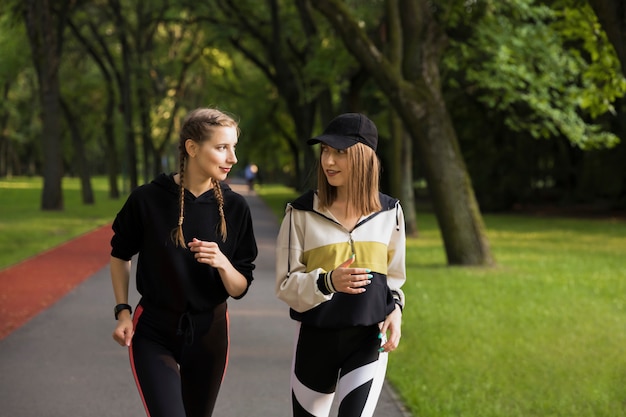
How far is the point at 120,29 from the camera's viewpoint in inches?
1403

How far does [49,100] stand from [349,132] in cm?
2888

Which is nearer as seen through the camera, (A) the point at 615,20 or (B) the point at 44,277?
(A) the point at 615,20

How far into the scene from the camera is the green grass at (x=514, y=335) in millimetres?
6629

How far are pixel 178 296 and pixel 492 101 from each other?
1587 centimetres

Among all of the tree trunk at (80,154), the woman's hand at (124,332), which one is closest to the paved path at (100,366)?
the woman's hand at (124,332)

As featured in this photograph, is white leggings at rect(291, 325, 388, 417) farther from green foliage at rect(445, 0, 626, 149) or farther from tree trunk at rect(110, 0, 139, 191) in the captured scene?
tree trunk at rect(110, 0, 139, 191)

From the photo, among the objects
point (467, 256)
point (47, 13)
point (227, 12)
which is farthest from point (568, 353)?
point (47, 13)

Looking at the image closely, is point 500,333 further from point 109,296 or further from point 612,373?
point 109,296

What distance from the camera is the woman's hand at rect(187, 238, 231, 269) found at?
353 cm

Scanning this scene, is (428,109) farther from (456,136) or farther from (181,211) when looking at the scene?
(181,211)

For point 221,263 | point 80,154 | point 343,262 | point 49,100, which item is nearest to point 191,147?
point 221,263

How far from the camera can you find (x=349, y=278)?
3.39 meters

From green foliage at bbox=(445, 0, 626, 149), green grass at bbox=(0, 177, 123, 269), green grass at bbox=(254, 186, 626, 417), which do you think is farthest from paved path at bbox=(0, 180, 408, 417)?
green foliage at bbox=(445, 0, 626, 149)

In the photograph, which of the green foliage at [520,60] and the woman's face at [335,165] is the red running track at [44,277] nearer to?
the woman's face at [335,165]
